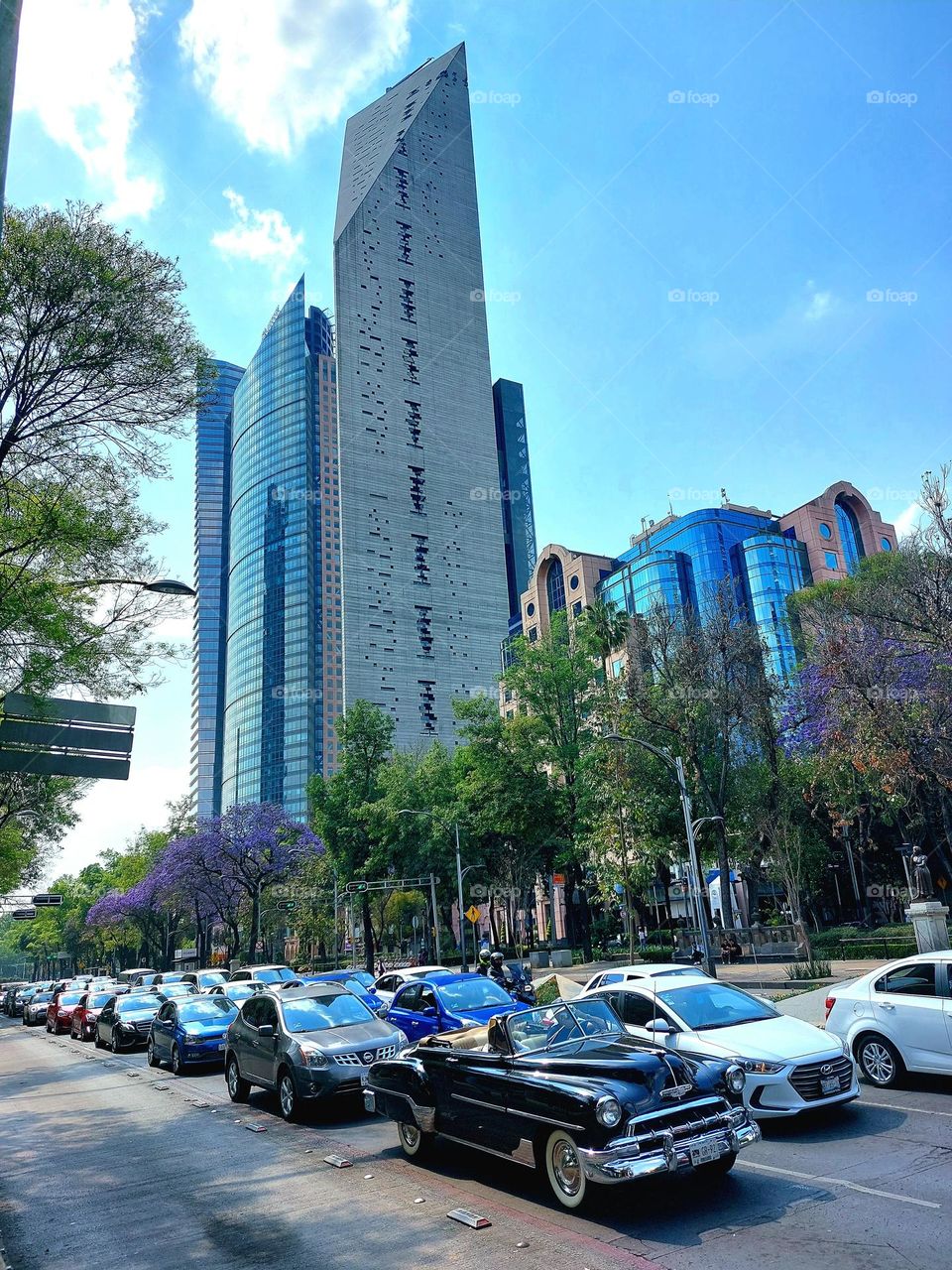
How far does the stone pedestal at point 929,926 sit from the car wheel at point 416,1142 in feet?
55.0

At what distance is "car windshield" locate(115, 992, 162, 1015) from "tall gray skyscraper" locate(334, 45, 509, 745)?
109m

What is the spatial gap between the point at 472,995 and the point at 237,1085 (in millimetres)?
3909

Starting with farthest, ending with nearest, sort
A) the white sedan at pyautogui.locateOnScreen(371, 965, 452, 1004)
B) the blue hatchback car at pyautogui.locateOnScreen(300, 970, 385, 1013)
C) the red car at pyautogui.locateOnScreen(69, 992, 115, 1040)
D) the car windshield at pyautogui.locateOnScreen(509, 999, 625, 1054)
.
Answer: the red car at pyautogui.locateOnScreen(69, 992, 115, 1040), the blue hatchback car at pyautogui.locateOnScreen(300, 970, 385, 1013), the white sedan at pyautogui.locateOnScreen(371, 965, 452, 1004), the car windshield at pyautogui.locateOnScreen(509, 999, 625, 1054)

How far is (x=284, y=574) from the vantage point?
155 meters

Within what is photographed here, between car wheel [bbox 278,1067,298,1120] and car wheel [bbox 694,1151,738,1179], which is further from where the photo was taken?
car wheel [bbox 278,1067,298,1120]

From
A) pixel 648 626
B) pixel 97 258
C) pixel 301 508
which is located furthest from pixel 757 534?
pixel 301 508

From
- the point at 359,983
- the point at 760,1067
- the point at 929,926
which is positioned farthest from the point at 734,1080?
A: the point at 929,926

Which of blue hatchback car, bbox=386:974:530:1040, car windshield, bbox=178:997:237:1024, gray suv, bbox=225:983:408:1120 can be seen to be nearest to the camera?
gray suv, bbox=225:983:408:1120

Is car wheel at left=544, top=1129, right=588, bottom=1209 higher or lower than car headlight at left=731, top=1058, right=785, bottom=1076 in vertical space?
lower

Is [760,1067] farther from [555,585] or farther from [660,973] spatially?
[555,585]

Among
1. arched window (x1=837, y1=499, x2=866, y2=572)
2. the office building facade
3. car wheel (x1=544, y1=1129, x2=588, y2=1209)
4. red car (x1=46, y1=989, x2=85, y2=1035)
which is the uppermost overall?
the office building facade

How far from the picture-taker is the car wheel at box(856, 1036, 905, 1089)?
33.8 feet

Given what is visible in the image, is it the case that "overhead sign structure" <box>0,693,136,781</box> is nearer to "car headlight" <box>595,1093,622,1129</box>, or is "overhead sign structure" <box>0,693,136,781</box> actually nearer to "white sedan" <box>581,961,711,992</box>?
"white sedan" <box>581,961,711,992</box>

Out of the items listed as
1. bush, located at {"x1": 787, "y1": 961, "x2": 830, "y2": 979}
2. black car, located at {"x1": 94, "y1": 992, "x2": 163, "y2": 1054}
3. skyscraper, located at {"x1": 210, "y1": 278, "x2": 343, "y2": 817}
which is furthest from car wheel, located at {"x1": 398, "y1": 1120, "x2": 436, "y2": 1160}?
skyscraper, located at {"x1": 210, "y1": 278, "x2": 343, "y2": 817}
